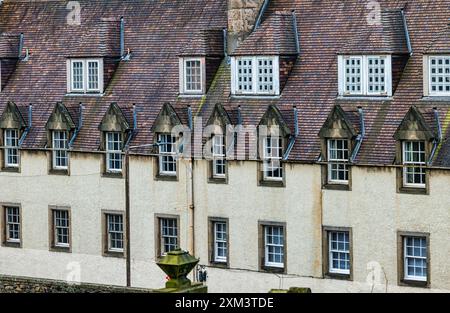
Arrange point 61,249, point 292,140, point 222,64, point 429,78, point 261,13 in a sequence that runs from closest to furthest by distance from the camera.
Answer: point 429,78, point 292,140, point 261,13, point 222,64, point 61,249

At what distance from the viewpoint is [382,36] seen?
69.1 meters

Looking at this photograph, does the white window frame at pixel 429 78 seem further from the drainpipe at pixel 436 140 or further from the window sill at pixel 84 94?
the window sill at pixel 84 94

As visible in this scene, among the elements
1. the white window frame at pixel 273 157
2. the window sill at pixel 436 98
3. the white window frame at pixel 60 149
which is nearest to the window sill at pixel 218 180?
the white window frame at pixel 273 157

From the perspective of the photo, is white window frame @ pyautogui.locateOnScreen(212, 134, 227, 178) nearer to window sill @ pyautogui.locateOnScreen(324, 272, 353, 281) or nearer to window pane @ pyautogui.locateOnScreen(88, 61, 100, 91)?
window sill @ pyautogui.locateOnScreen(324, 272, 353, 281)

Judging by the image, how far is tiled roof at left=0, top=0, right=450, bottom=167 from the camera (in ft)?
226

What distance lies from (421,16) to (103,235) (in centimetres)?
1627

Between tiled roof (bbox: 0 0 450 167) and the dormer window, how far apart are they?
46 centimetres

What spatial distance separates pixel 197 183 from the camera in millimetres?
73375

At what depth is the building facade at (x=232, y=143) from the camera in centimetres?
6712

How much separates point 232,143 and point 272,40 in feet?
13.8

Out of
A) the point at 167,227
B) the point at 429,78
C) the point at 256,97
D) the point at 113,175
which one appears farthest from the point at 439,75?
the point at 113,175

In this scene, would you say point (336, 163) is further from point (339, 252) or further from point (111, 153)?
point (111, 153)
